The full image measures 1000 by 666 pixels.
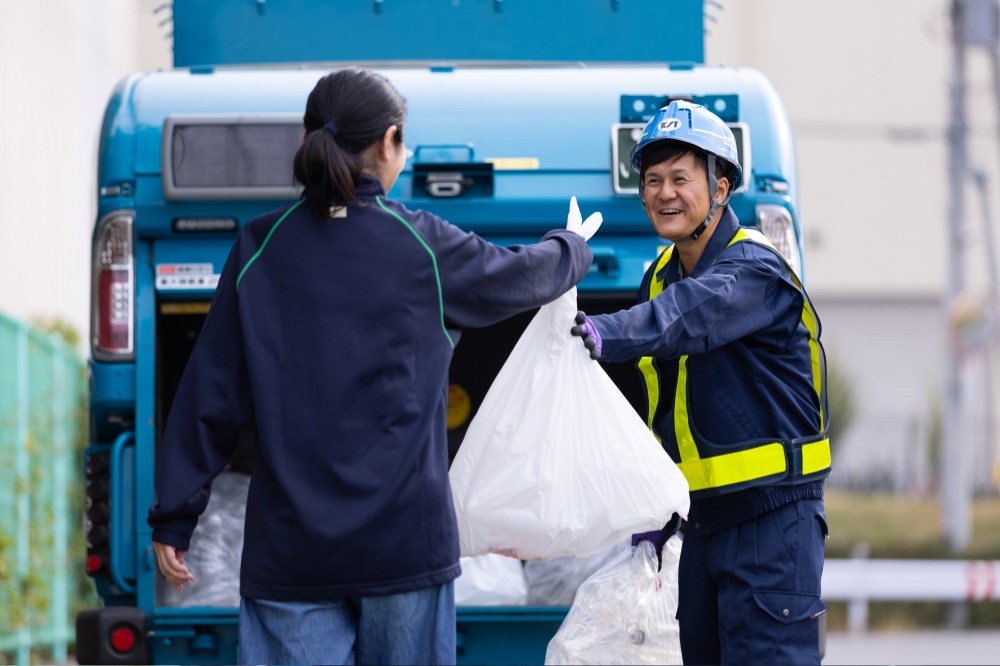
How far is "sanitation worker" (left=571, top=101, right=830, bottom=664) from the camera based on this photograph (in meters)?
3.62

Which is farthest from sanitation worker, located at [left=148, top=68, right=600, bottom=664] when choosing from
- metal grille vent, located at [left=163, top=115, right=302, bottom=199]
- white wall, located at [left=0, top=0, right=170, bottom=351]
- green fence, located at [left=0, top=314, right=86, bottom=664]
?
white wall, located at [left=0, top=0, right=170, bottom=351]

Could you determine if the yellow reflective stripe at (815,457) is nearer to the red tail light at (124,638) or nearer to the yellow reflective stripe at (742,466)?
the yellow reflective stripe at (742,466)

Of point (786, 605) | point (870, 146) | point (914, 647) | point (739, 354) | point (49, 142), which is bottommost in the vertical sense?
point (914, 647)

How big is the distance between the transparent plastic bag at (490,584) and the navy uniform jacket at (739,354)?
152 cm

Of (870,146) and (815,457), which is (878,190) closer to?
(870,146)

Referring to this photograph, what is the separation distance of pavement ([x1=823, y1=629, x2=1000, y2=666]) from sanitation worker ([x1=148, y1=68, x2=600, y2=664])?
6.12 meters

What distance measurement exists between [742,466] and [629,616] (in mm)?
647

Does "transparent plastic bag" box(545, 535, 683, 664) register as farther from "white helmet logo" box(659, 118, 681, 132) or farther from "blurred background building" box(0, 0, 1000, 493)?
"blurred background building" box(0, 0, 1000, 493)

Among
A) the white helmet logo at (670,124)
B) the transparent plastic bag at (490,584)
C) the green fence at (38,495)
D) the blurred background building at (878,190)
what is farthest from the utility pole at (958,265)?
the white helmet logo at (670,124)

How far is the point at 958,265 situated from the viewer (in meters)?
17.4

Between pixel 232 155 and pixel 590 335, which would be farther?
pixel 232 155

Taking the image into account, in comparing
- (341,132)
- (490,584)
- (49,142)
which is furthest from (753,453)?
(49,142)

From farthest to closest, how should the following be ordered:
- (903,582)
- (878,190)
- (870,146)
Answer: (878,190)
(870,146)
(903,582)

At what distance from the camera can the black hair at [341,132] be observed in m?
3.14
